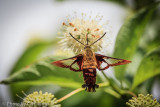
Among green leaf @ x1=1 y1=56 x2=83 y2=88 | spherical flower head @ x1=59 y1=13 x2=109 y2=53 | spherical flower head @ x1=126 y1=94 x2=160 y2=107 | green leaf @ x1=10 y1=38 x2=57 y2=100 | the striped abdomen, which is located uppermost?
green leaf @ x1=10 y1=38 x2=57 y2=100

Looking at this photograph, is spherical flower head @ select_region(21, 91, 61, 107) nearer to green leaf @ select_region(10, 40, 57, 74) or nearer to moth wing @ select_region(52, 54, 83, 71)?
moth wing @ select_region(52, 54, 83, 71)

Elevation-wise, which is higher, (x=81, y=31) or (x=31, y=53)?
(x=31, y=53)

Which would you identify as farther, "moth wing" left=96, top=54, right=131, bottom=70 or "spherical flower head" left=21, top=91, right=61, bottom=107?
"spherical flower head" left=21, top=91, right=61, bottom=107

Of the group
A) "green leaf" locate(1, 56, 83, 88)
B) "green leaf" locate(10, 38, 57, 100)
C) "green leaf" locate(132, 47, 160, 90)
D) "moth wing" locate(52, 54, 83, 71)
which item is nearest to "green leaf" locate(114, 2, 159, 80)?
"green leaf" locate(132, 47, 160, 90)

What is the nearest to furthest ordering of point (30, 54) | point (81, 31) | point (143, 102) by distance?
point (143, 102) < point (81, 31) < point (30, 54)

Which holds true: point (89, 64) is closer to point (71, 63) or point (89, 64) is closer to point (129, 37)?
point (71, 63)

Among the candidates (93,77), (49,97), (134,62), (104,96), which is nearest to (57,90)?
(104,96)

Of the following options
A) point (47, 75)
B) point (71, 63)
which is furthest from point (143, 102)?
point (47, 75)
